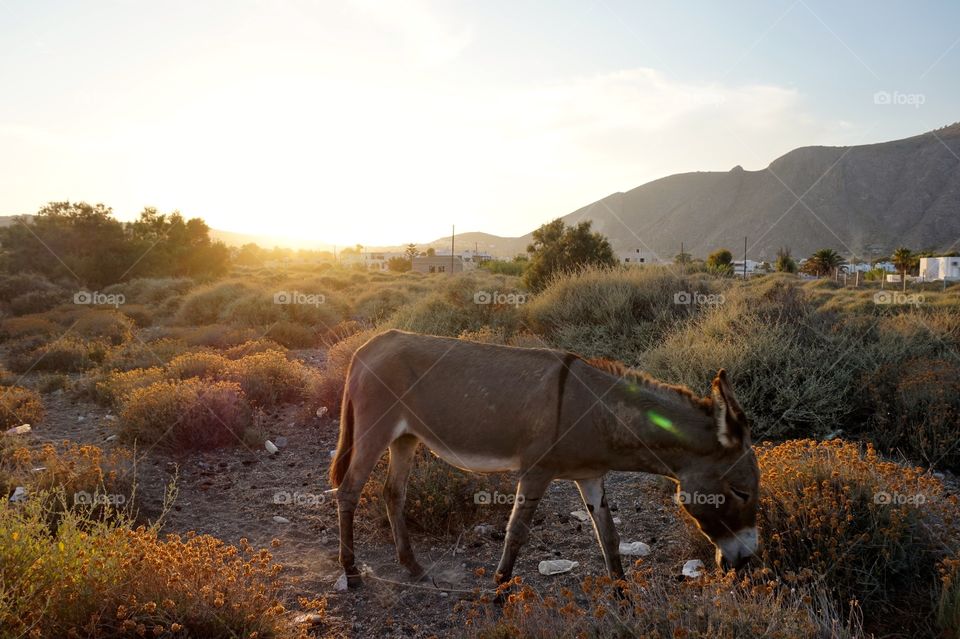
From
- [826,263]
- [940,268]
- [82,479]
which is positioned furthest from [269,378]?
[940,268]

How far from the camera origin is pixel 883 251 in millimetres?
83688

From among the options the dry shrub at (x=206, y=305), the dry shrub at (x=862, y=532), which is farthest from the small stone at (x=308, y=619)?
the dry shrub at (x=206, y=305)

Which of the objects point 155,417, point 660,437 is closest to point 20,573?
point 660,437

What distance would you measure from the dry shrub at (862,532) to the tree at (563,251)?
1605 centimetres

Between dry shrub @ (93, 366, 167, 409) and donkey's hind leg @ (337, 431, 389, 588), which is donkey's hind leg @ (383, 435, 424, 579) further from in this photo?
dry shrub @ (93, 366, 167, 409)

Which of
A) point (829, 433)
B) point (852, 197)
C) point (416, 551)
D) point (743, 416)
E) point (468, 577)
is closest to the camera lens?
point (743, 416)

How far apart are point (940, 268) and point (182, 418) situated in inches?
2375

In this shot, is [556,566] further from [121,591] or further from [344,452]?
[121,591]

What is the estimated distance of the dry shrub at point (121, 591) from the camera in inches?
114

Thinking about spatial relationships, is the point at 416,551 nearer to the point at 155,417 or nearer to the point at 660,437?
the point at 660,437

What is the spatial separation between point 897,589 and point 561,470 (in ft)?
8.22

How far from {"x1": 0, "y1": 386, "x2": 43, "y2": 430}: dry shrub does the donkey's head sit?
32.1 ft

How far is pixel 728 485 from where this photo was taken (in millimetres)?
3461

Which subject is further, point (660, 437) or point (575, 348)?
point (575, 348)
